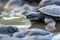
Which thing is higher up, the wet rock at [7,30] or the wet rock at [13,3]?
the wet rock at [13,3]

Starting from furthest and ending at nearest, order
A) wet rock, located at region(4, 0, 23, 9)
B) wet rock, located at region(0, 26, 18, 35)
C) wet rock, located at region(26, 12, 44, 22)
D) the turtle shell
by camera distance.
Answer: wet rock, located at region(4, 0, 23, 9), wet rock, located at region(26, 12, 44, 22), the turtle shell, wet rock, located at region(0, 26, 18, 35)

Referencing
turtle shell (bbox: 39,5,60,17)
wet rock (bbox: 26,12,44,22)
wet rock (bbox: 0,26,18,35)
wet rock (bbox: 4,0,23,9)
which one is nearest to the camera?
wet rock (bbox: 0,26,18,35)

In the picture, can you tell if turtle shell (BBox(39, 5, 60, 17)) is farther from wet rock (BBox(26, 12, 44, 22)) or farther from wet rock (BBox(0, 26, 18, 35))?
wet rock (BBox(0, 26, 18, 35))

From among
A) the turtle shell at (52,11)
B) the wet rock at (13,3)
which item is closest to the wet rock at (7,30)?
the turtle shell at (52,11)

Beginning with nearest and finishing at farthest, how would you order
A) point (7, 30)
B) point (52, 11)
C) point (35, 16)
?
point (7, 30), point (52, 11), point (35, 16)

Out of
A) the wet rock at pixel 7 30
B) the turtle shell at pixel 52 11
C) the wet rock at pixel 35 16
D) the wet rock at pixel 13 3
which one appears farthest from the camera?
the wet rock at pixel 13 3

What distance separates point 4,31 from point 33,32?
46 cm

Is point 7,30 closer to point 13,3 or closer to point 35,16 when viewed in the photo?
point 35,16

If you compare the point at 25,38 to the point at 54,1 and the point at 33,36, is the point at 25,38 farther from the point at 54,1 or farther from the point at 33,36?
the point at 54,1

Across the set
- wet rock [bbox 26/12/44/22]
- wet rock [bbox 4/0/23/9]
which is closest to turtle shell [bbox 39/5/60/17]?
wet rock [bbox 26/12/44/22]

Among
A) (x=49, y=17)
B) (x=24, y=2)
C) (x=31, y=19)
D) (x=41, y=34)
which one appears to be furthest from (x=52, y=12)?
(x=24, y=2)

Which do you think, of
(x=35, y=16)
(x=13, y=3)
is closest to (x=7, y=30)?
(x=35, y=16)

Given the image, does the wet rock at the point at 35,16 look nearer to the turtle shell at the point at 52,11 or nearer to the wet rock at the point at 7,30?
the turtle shell at the point at 52,11

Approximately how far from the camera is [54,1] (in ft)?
17.5
